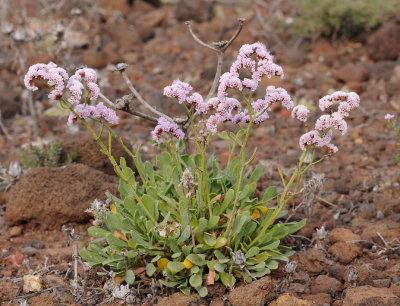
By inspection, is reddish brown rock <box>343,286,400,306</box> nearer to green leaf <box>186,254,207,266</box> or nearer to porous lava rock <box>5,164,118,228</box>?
green leaf <box>186,254,207,266</box>

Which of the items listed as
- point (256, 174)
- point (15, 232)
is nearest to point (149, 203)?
point (256, 174)

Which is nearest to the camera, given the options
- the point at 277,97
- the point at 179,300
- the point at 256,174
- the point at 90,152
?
the point at 277,97

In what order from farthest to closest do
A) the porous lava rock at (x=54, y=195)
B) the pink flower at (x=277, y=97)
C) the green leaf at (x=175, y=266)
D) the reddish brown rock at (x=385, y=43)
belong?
the reddish brown rock at (x=385, y=43)
the porous lava rock at (x=54, y=195)
the green leaf at (x=175, y=266)
the pink flower at (x=277, y=97)

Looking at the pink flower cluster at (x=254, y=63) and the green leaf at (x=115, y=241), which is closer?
the pink flower cluster at (x=254, y=63)

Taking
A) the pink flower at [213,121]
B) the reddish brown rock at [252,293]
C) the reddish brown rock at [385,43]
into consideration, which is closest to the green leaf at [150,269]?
the reddish brown rock at [252,293]

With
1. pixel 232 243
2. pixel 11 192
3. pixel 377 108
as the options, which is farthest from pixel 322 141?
pixel 377 108

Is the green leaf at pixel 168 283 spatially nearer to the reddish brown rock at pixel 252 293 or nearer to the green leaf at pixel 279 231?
the reddish brown rock at pixel 252 293

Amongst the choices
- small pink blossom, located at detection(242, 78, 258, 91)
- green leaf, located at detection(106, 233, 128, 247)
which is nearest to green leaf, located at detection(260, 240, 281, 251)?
green leaf, located at detection(106, 233, 128, 247)

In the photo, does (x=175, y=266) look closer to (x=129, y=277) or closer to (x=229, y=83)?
(x=129, y=277)
